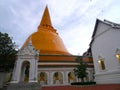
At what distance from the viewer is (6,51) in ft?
40.3

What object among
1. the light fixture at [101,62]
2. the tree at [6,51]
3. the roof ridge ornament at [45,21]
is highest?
the roof ridge ornament at [45,21]

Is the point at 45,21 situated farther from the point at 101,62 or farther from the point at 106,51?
the point at 106,51

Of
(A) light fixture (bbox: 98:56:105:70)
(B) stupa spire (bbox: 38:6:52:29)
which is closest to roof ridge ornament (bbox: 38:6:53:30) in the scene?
(B) stupa spire (bbox: 38:6:52:29)

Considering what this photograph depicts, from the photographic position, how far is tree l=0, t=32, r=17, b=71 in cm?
1206

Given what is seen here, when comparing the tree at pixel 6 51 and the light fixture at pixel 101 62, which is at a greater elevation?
A: the tree at pixel 6 51

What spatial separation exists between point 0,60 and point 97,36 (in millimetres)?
12545

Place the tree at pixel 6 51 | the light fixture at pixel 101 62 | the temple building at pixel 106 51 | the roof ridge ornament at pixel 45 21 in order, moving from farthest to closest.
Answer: the roof ridge ornament at pixel 45 21 → the light fixture at pixel 101 62 → the tree at pixel 6 51 → the temple building at pixel 106 51

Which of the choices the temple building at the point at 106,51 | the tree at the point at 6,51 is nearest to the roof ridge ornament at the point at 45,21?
the temple building at the point at 106,51

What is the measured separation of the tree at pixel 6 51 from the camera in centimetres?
1206

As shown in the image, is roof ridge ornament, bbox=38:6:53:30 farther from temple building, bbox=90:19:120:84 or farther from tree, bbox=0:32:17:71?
tree, bbox=0:32:17:71

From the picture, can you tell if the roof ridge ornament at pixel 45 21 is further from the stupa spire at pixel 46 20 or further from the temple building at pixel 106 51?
the temple building at pixel 106 51

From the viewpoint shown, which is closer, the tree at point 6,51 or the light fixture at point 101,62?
the tree at point 6,51

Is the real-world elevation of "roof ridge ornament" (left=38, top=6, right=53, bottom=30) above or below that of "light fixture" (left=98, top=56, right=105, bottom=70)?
above

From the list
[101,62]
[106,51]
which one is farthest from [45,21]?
[106,51]
